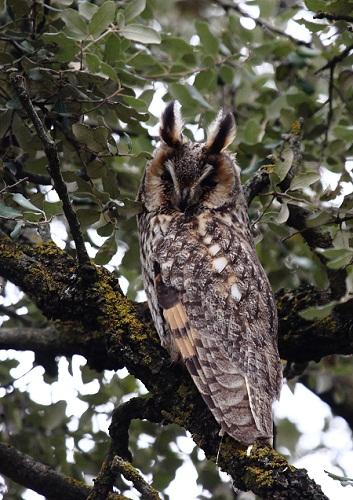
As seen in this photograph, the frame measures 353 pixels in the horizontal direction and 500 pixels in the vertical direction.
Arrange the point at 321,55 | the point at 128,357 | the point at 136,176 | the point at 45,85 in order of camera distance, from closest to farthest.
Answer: the point at 128,357 < the point at 45,85 < the point at 321,55 < the point at 136,176

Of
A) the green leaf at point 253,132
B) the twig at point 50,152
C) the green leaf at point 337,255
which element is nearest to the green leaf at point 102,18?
the twig at point 50,152

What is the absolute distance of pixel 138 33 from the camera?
347 centimetres

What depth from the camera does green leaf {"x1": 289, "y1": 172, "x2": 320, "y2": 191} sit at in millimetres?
3293

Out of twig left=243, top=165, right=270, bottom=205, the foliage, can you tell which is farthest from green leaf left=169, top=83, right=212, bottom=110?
twig left=243, top=165, right=270, bottom=205

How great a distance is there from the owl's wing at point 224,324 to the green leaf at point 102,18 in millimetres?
888

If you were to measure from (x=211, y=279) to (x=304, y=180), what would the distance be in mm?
524

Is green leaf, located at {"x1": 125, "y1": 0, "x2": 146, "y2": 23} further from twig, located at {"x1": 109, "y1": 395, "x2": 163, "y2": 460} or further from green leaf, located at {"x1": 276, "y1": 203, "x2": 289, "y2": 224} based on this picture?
twig, located at {"x1": 109, "y1": 395, "x2": 163, "y2": 460}

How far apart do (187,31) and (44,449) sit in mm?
2550

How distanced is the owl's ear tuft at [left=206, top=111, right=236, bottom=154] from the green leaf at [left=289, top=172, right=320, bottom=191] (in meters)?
0.61

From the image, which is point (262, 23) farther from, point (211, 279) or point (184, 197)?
point (211, 279)

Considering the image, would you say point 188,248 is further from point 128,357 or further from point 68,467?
point 68,467

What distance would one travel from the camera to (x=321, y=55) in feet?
13.8

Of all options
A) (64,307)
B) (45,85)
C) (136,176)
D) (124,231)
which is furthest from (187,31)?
(64,307)

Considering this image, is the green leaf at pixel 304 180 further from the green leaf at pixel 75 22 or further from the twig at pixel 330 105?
the green leaf at pixel 75 22
